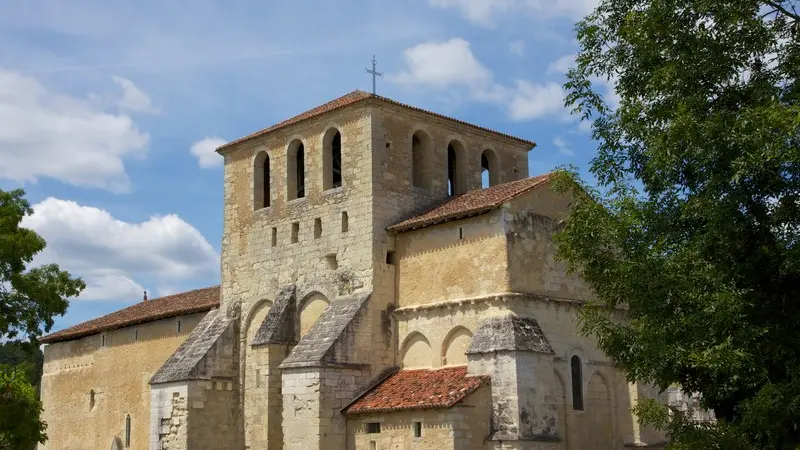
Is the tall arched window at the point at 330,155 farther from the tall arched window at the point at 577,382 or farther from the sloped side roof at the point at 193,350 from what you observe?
the tall arched window at the point at 577,382

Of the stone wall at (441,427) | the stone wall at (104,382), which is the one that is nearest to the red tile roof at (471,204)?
the stone wall at (441,427)

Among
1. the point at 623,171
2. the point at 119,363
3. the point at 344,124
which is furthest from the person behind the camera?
the point at 119,363

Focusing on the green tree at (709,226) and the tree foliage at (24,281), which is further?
the tree foliage at (24,281)

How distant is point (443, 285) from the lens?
23.1 m

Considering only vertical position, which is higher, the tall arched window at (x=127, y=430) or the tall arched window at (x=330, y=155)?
the tall arched window at (x=330, y=155)

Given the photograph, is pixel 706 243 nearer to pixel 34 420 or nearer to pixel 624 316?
pixel 624 316

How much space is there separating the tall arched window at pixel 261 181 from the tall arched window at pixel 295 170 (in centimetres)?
107

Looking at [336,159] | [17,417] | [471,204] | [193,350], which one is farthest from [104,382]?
[471,204]

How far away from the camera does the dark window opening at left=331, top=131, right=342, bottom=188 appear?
2647cm

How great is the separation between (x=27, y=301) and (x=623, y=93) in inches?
699

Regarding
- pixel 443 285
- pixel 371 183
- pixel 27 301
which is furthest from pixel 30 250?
pixel 443 285

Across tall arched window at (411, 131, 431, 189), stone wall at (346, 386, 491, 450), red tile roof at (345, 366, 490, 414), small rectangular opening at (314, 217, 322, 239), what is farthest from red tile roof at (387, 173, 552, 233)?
stone wall at (346, 386, 491, 450)

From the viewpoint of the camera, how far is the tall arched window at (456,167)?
2680cm

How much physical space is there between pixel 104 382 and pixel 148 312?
10.0ft
